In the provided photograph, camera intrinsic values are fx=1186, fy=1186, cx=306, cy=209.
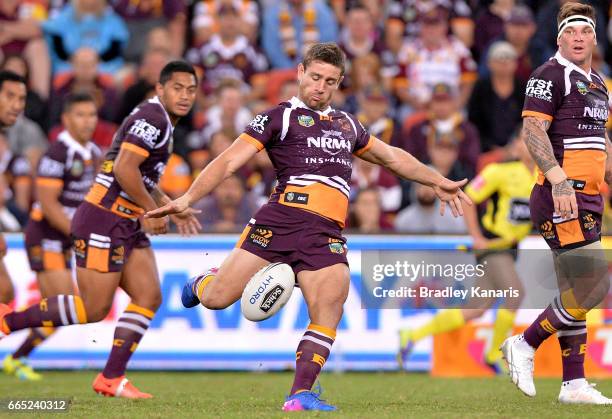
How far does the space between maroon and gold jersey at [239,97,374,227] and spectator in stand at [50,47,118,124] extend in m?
9.06

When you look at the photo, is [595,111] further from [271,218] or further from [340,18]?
[340,18]

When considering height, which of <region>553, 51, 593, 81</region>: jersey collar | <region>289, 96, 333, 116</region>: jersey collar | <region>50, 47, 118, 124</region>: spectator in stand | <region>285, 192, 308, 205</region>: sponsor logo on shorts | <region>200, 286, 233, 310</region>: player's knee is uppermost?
<region>50, 47, 118, 124</region>: spectator in stand

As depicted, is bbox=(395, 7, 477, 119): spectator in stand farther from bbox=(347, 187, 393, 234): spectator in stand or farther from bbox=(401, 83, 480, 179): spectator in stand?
bbox=(347, 187, 393, 234): spectator in stand

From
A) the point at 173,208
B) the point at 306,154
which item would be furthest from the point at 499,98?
the point at 173,208

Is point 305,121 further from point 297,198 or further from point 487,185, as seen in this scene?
point 487,185

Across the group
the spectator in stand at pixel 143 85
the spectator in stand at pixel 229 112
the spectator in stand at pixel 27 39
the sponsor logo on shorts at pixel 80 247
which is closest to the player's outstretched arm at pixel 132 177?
the sponsor logo on shorts at pixel 80 247

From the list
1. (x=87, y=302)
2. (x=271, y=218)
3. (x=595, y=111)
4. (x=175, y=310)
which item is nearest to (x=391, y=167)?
(x=271, y=218)

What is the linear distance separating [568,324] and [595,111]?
1.65 meters

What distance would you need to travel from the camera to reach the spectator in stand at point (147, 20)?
18.9 meters

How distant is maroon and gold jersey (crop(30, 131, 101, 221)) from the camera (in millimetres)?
12203

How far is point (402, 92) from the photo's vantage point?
18.2m

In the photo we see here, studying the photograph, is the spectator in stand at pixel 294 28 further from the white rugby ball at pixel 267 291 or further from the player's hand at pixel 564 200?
the white rugby ball at pixel 267 291

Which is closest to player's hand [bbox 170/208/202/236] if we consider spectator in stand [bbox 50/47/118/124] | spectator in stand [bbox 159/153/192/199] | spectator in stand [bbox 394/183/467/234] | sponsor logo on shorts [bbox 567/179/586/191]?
sponsor logo on shorts [bbox 567/179/586/191]

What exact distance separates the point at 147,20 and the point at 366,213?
595 centimetres
